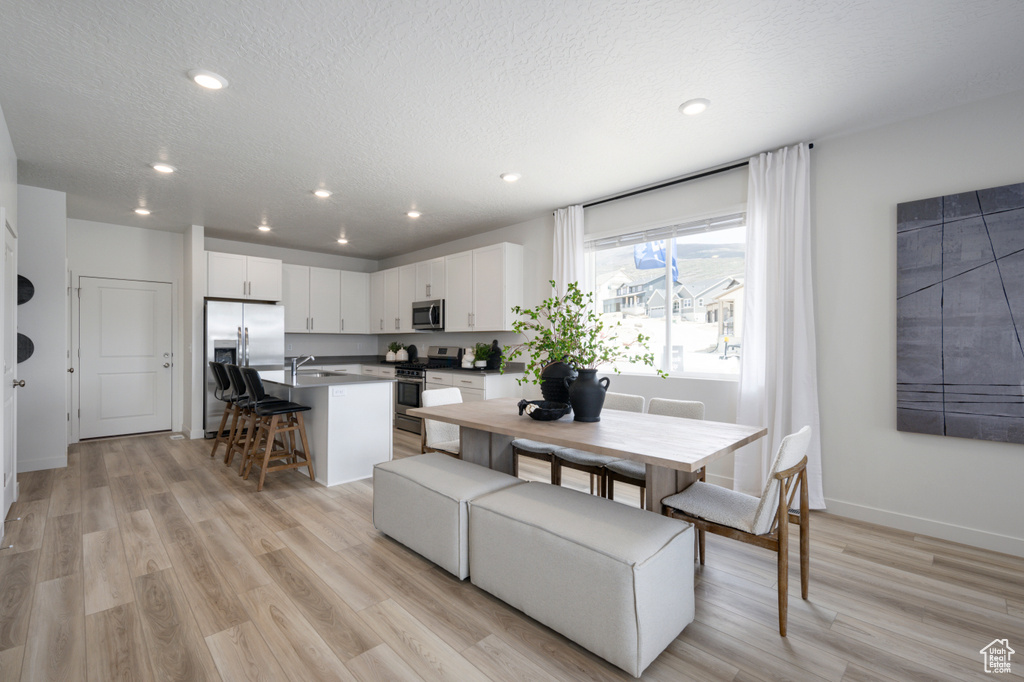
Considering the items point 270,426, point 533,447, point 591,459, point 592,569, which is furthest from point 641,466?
point 270,426

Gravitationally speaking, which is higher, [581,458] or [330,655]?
[581,458]

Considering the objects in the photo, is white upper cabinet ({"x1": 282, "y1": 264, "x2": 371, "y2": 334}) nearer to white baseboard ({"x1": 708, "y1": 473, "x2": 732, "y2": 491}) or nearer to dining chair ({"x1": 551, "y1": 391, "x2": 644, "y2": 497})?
dining chair ({"x1": 551, "y1": 391, "x2": 644, "y2": 497})

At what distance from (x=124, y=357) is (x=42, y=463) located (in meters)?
1.63

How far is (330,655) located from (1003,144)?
4258 mm

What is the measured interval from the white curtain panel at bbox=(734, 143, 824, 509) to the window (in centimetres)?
22

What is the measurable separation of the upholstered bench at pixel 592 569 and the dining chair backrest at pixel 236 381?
303 cm

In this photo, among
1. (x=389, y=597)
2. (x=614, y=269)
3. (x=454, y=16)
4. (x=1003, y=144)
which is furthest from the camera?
(x=614, y=269)

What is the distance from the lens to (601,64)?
2.29 metres

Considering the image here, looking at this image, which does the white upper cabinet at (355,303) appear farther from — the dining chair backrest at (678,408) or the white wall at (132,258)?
the dining chair backrest at (678,408)

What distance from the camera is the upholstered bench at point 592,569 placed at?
1618 mm

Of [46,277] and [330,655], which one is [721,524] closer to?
[330,655]

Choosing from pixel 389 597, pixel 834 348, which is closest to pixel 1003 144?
pixel 834 348

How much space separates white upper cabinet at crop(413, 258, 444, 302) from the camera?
242 inches

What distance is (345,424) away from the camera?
3908 mm
